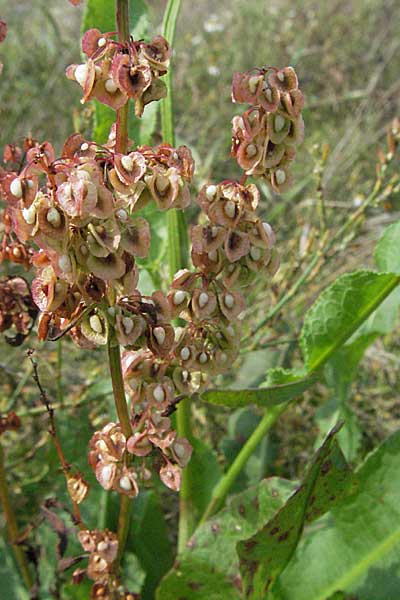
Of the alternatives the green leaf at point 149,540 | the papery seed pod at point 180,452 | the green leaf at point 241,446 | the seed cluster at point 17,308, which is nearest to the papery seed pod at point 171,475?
the papery seed pod at point 180,452

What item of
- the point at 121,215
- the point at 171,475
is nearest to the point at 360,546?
the point at 171,475

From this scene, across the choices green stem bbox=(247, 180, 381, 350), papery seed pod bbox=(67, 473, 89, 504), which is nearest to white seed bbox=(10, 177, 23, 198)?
papery seed pod bbox=(67, 473, 89, 504)

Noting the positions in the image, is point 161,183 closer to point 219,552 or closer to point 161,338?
point 161,338

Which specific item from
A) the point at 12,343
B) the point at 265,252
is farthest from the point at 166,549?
the point at 265,252

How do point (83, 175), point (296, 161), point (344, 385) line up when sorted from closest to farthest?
1. point (83, 175)
2. point (344, 385)
3. point (296, 161)

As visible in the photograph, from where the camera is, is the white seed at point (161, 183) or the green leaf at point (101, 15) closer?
the white seed at point (161, 183)

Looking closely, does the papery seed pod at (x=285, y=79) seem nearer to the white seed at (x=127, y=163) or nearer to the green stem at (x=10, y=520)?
the white seed at (x=127, y=163)
